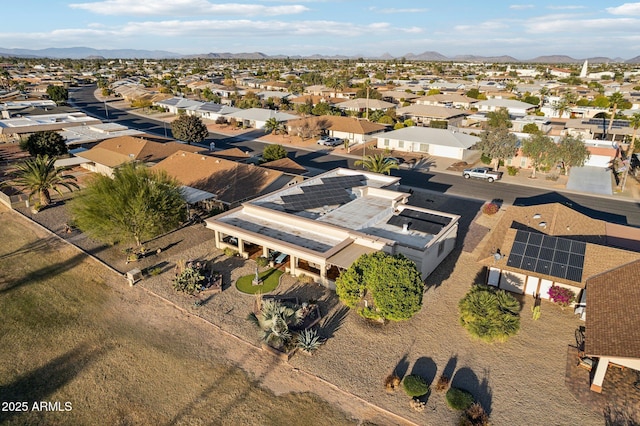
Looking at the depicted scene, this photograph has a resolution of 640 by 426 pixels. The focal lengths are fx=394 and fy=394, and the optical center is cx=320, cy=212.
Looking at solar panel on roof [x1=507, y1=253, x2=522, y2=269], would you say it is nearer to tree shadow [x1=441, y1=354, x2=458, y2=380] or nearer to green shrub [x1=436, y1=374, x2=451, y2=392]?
tree shadow [x1=441, y1=354, x2=458, y2=380]

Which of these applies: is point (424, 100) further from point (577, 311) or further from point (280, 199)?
point (577, 311)

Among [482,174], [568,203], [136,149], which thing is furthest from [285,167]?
[568,203]

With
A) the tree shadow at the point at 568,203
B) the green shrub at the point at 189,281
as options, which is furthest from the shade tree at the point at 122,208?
Result: the tree shadow at the point at 568,203

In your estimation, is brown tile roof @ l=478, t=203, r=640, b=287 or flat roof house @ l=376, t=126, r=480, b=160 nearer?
brown tile roof @ l=478, t=203, r=640, b=287

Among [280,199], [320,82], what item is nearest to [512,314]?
[280,199]

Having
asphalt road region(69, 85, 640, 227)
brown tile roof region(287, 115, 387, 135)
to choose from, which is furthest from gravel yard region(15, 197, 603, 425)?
brown tile roof region(287, 115, 387, 135)

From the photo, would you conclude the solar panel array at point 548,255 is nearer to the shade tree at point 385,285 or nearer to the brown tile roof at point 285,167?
the shade tree at point 385,285
